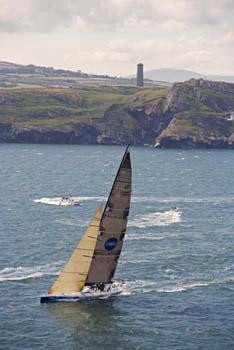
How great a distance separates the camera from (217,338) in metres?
89.6

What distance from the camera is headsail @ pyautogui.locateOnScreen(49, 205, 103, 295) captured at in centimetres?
10188

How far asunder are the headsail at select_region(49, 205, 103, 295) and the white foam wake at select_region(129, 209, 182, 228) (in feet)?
176

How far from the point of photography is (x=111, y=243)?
103500 mm

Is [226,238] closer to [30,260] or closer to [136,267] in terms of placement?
[136,267]

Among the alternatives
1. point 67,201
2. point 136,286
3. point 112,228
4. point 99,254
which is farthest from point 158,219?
point 112,228

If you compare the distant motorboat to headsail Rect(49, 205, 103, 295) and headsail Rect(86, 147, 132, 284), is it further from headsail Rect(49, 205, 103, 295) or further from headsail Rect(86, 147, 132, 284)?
headsail Rect(49, 205, 103, 295)

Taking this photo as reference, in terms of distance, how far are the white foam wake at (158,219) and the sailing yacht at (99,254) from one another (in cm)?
5203

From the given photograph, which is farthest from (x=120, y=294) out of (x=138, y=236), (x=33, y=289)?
(x=138, y=236)

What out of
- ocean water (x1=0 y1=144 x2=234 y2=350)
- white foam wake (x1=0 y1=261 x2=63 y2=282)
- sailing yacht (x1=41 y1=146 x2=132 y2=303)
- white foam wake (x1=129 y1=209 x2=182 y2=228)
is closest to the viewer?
ocean water (x1=0 y1=144 x2=234 y2=350)

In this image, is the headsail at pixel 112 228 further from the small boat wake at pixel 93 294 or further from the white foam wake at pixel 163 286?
the white foam wake at pixel 163 286

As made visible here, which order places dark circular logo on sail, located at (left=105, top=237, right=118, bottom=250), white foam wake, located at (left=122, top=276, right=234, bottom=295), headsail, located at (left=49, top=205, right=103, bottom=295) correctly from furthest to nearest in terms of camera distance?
white foam wake, located at (left=122, top=276, right=234, bottom=295) → dark circular logo on sail, located at (left=105, top=237, right=118, bottom=250) → headsail, located at (left=49, top=205, right=103, bottom=295)

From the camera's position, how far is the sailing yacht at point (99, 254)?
101062mm

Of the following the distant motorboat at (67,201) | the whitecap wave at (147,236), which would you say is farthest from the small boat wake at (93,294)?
the distant motorboat at (67,201)

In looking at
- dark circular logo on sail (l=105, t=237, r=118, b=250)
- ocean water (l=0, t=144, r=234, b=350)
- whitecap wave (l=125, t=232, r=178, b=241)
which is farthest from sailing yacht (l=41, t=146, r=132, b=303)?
whitecap wave (l=125, t=232, r=178, b=241)
